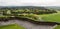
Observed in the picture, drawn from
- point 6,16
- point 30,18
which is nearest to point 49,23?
point 30,18

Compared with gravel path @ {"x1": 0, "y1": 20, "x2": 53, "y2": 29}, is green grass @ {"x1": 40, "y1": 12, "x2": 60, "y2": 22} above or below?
above

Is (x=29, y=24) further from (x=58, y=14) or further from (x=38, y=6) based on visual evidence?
(x=58, y=14)

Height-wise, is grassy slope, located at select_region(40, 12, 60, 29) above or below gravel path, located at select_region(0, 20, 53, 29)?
above

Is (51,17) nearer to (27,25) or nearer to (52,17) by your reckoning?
(52,17)

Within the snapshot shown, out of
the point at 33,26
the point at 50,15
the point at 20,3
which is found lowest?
the point at 33,26

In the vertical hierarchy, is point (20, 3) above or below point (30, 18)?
above

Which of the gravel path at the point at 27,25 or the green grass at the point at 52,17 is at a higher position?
the green grass at the point at 52,17

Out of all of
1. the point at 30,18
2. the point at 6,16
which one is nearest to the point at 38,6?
the point at 30,18

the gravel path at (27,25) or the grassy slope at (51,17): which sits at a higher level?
the grassy slope at (51,17)

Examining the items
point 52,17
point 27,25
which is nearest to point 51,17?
point 52,17
